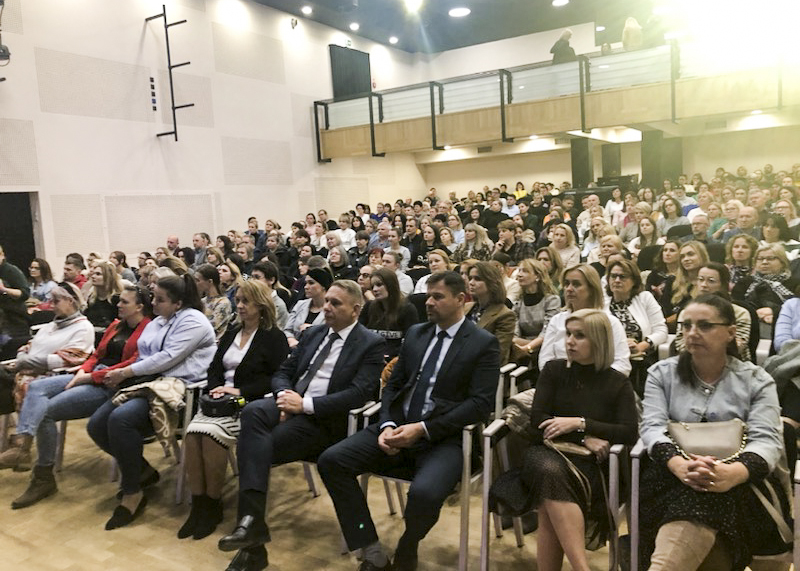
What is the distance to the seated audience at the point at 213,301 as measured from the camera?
4266 mm

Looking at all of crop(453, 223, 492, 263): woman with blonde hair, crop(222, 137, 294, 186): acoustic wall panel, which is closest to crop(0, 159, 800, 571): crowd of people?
crop(453, 223, 492, 263): woman with blonde hair

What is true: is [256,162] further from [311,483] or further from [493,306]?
[311,483]

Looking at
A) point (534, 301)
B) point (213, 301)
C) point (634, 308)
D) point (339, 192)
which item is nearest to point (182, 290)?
point (213, 301)

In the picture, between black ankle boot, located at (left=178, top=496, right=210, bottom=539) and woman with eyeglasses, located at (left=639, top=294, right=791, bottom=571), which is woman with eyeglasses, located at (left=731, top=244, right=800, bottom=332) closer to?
woman with eyeglasses, located at (left=639, top=294, right=791, bottom=571)

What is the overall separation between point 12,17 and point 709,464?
1068 cm

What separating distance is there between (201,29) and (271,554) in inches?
445

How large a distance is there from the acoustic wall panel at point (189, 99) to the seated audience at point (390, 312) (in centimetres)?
905

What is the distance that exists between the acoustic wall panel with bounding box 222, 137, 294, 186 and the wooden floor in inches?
370

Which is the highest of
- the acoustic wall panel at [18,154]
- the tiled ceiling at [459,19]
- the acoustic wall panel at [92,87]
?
the tiled ceiling at [459,19]

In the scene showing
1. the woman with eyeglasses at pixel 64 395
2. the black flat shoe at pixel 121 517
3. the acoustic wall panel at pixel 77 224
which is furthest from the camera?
the acoustic wall panel at pixel 77 224

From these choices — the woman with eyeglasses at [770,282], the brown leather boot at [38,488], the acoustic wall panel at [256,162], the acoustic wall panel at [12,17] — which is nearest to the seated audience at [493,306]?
the woman with eyeglasses at [770,282]

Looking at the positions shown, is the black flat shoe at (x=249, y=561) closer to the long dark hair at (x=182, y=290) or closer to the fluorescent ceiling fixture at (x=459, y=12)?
the long dark hair at (x=182, y=290)

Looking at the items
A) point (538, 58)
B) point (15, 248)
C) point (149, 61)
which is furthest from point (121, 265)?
point (538, 58)

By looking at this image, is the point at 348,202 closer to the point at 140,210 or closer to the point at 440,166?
the point at 440,166
